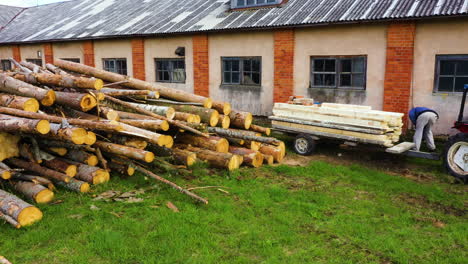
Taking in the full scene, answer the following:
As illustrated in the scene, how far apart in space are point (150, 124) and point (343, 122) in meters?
4.52

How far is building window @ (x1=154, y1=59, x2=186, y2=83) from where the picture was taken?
52.1 ft

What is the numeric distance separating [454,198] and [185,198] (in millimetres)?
4723

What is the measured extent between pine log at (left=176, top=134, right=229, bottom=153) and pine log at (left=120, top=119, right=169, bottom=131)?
3.93 ft

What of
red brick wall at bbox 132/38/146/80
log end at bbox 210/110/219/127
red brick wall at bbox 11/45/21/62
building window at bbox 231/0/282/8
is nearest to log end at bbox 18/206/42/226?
log end at bbox 210/110/219/127

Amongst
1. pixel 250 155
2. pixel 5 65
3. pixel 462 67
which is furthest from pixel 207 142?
pixel 5 65

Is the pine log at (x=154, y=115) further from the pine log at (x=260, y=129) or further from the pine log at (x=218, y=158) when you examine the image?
the pine log at (x=260, y=129)

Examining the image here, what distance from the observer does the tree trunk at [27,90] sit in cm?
716

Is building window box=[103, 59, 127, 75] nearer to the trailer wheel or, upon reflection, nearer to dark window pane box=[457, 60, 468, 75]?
the trailer wheel

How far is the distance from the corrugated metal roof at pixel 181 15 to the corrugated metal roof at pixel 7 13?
2.77ft

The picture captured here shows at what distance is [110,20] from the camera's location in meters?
19.0

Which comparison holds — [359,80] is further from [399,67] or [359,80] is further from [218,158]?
[218,158]

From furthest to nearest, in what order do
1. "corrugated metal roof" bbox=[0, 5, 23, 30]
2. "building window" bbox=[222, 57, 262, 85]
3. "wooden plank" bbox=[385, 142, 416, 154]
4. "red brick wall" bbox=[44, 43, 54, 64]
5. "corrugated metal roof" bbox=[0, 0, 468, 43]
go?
"corrugated metal roof" bbox=[0, 5, 23, 30], "red brick wall" bbox=[44, 43, 54, 64], "building window" bbox=[222, 57, 262, 85], "corrugated metal roof" bbox=[0, 0, 468, 43], "wooden plank" bbox=[385, 142, 416, 154]

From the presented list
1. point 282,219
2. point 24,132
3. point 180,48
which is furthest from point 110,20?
point 282,219

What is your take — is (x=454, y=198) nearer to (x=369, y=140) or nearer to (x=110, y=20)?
(x=369, y=140)
